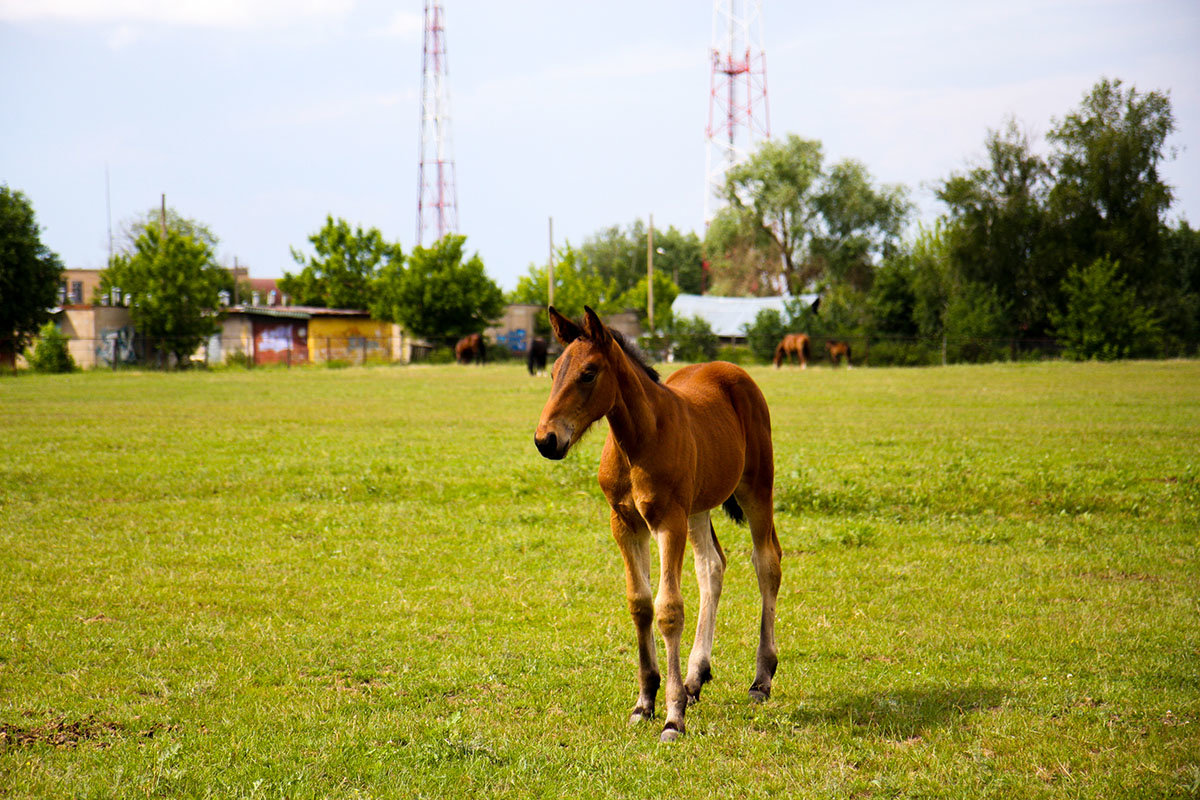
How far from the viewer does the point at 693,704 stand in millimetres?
5434

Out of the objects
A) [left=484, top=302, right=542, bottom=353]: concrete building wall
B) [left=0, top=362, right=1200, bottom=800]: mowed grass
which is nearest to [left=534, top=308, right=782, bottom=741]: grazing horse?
[left=0, top=362, right=1200, bottom=800]: mowed grass

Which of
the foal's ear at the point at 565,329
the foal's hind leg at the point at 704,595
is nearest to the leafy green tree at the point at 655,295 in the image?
the foal's hind leg at the point at 704,595

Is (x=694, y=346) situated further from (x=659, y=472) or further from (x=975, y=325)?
(x=659, y=472)

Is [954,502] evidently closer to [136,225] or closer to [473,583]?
[473,583]

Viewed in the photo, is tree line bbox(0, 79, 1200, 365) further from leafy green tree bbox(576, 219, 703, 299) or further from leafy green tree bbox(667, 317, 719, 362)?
leafy green tree bbox(576, 219, 703, 299)

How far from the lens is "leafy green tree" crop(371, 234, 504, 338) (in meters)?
63.3

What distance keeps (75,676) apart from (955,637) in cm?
598

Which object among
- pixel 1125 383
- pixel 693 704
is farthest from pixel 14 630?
pixel 1125 383

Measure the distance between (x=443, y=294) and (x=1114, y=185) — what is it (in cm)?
4324

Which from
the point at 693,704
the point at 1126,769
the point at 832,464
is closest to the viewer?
the point at 1126,769

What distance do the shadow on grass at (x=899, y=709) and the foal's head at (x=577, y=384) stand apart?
2.12m

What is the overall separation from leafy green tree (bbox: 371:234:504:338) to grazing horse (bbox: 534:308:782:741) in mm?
58620

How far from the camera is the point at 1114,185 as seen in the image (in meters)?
56.3

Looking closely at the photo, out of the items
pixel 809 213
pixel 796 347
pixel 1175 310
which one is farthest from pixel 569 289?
pixel 1175 310
